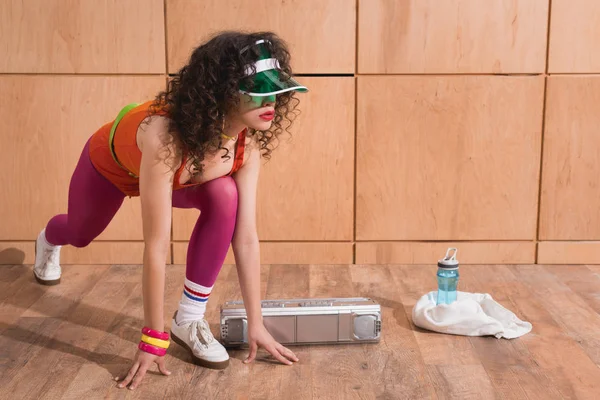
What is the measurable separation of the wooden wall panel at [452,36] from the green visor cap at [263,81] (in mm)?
1246

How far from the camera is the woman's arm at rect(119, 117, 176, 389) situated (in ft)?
6.50

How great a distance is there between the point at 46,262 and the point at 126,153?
0.99 metres

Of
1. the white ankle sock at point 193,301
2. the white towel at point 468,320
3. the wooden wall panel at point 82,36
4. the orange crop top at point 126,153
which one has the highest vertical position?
the wooden wall panel at point 82,36

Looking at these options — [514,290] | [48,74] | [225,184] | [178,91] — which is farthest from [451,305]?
[48,74]

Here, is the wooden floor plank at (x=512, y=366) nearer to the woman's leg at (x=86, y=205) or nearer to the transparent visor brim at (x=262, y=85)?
the transparent visor brim at (x=262, y=85)

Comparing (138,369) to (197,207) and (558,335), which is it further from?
(558,335)

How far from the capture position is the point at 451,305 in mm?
2471

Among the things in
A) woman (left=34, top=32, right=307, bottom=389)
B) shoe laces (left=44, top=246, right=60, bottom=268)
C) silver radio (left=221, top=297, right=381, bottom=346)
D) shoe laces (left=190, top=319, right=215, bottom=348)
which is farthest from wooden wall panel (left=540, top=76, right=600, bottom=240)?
shoe laces (left=44, top=246, right=60, bottom=268)

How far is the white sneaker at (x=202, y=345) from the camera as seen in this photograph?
216 centimetres

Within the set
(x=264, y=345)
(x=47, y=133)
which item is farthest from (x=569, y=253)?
(x=47, y=133)

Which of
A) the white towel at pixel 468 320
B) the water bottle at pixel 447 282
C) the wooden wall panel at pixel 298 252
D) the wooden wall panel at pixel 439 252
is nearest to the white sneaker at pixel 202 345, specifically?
the white towel at pixel 468 320

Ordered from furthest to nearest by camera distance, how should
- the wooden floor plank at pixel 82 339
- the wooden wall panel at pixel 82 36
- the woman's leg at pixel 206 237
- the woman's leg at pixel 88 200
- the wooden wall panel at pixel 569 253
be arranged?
the wooden wall panel at pixel 569 253 → the wooden wall panel at pixel 82 36 → the woman's leg at pixel 88 200 → the woman's leg at pixel 206 237 → the wooden floor plank at pixel 82 339

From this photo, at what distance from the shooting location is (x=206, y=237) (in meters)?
2.22

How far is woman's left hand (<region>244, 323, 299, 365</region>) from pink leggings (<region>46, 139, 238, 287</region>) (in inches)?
7.5
